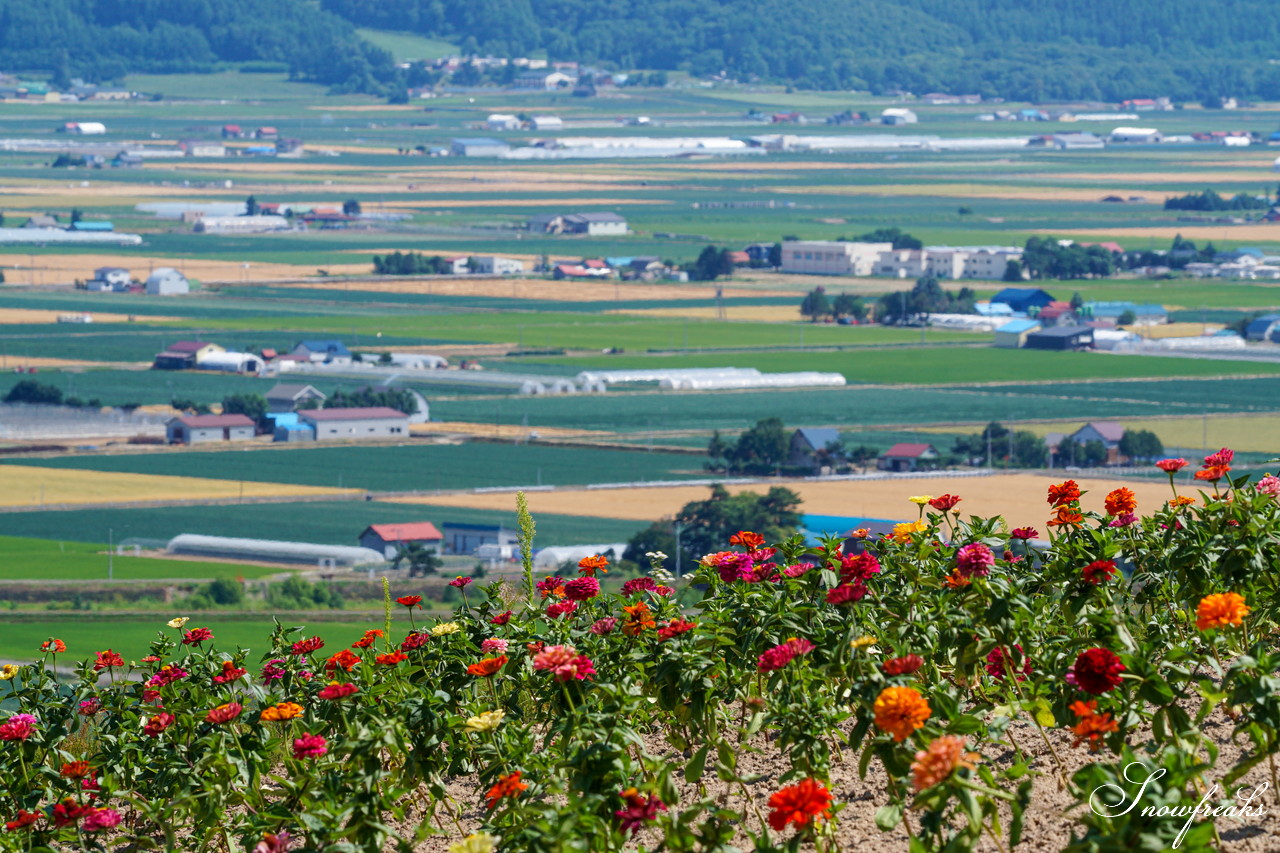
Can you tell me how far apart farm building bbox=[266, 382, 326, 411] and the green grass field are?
16.4 metres

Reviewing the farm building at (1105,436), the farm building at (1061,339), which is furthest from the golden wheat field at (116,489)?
the farm building at (1061,339)

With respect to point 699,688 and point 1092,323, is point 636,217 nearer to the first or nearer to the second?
point 1092,323

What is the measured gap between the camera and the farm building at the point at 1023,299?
250 feet

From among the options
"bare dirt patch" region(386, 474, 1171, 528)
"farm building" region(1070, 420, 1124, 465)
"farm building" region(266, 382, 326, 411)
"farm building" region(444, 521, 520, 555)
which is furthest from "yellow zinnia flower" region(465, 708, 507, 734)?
"farm building" region(266, 382, 326, 411)

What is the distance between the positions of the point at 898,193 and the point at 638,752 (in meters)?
130

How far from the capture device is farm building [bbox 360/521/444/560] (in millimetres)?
34312

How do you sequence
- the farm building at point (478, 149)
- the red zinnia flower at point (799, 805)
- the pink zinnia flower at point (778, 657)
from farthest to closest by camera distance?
the farm building at point (478, 149), the pink zinnia flower at point (778, 657), the red zinnia flower at point (799, 805)

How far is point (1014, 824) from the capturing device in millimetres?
4719

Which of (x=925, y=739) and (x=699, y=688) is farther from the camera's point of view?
(x=699, y=688)

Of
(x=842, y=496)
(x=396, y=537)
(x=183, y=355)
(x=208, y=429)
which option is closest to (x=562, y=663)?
(x=396, y=537)

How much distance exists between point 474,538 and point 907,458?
10.9 metres

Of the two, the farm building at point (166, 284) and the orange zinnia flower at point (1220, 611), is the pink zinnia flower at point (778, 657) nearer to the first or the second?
the orange zinnia flower at point (1220, 611)

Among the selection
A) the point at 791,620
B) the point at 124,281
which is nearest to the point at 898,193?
the point at 124,281

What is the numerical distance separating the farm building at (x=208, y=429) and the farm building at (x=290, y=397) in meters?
1.99
